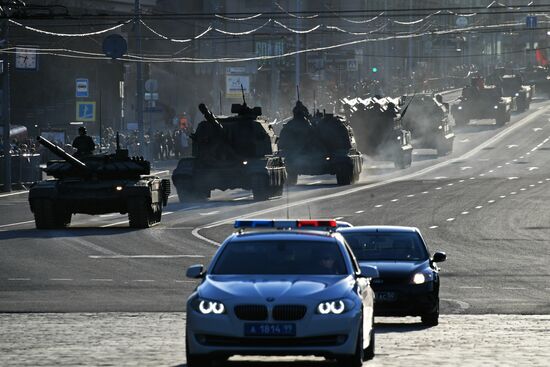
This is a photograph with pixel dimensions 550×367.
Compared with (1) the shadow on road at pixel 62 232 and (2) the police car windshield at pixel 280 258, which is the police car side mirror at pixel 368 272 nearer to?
(2) the police car windshield at pixel 280 258

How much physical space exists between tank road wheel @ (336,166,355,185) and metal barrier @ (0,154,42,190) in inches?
448

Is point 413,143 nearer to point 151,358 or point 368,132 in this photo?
point 368,132

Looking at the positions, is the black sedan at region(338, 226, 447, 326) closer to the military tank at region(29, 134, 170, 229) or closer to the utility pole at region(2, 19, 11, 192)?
the military tank at region(29, 134, 170, 229)

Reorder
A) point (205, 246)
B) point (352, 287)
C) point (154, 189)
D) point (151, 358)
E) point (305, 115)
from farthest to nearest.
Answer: point (305, 115) → point (154, 189) → point (205, 246) → point (151, 358) → point (352, 287)

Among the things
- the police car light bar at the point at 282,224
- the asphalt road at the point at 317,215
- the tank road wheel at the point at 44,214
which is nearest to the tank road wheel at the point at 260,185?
the asphalt road at the point at 317,215

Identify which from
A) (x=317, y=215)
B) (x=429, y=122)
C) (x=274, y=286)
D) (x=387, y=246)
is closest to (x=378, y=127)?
(x=429, y=122)

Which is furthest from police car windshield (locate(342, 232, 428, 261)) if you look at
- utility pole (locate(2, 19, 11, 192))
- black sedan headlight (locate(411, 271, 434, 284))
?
utility pole (locate(2, 19, 11, 192))

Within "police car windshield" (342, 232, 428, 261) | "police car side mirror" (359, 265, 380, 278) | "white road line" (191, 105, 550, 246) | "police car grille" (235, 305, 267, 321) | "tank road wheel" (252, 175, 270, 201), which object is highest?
"police car side mirror" (359, 265, 380, 278)

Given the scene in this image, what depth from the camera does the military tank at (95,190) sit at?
135 ft

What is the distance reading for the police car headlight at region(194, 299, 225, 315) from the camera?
14.5 m

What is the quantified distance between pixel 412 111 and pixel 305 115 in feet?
61.6

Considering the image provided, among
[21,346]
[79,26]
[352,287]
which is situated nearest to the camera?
[352,287]

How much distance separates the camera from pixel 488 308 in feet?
79.9

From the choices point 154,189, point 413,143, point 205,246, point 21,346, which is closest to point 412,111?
point 413,143
